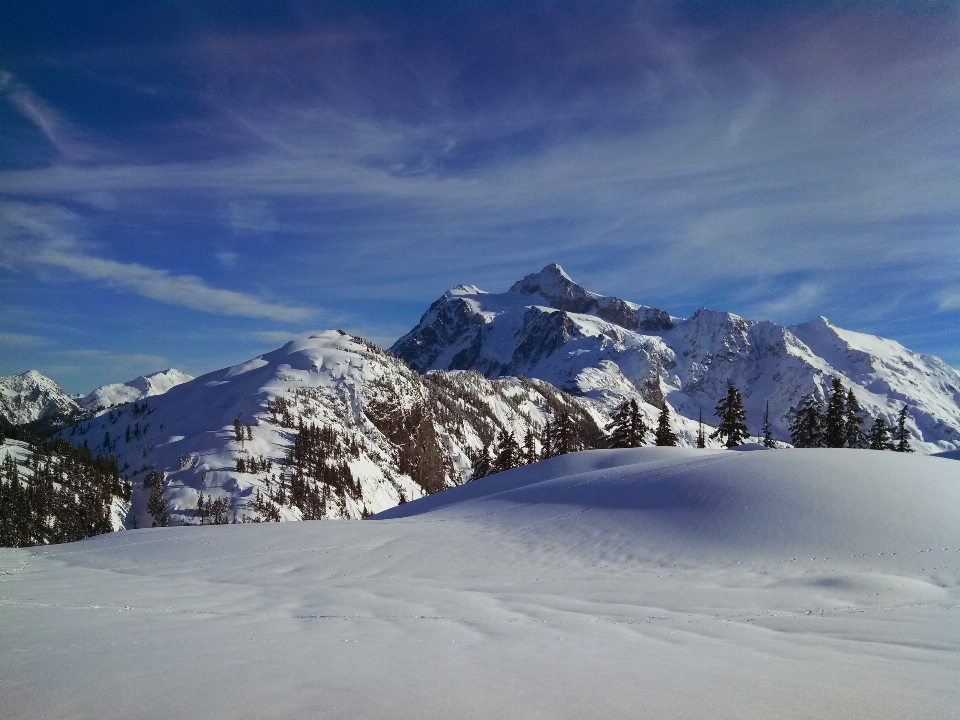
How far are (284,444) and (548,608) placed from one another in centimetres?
13700

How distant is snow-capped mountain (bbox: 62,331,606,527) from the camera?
11081 centimetres

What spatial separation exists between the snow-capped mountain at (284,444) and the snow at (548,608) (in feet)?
309

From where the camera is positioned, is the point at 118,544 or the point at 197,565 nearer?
the point at 197,565

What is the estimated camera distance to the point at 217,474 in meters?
113

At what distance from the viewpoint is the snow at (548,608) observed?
16.4 ft

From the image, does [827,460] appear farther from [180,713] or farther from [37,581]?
[37,581]

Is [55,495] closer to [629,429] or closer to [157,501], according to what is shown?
[157,501]

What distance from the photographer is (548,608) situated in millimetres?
10500

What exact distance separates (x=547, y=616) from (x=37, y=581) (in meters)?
12.4

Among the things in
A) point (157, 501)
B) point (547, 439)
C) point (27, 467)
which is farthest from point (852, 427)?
point (27, 467)

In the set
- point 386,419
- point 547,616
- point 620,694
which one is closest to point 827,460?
point 547,616

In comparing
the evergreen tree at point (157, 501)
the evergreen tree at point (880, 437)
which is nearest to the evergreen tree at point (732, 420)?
the evergreen tree at point (880, 437)

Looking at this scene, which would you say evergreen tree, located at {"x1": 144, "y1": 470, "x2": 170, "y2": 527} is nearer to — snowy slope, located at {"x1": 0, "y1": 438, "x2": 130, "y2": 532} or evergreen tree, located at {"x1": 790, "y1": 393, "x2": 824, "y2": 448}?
snowy slope, located at {"x1": 0, "y1": 438, "x2": 130, "y2": 532}

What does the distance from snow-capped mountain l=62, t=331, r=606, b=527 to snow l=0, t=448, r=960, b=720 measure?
94273mm
